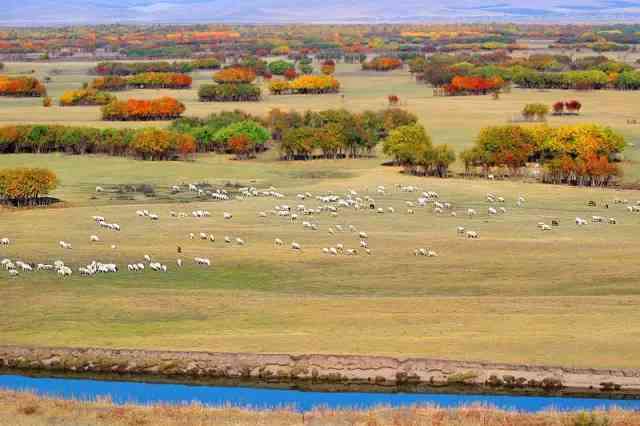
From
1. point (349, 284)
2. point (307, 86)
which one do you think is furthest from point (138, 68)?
point (349, 284)

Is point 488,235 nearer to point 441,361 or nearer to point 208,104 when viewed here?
point 441,361

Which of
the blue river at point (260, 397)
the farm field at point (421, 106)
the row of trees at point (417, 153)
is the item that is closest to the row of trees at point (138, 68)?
the farm field at point (421, 106)

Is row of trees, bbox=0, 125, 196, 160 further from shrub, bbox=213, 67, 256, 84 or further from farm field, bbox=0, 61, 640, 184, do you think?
shrub, bbox=213, 67, 256, 84

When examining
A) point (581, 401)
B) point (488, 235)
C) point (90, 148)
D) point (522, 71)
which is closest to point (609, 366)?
point (581, 401)

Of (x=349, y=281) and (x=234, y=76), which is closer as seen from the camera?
(x=349, y=281)

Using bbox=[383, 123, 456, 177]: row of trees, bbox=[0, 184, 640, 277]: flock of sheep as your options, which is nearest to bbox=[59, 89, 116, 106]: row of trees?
bbox=[383, 123, 456, 177]: row of trees

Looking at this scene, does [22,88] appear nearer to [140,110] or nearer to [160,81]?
[160,81]

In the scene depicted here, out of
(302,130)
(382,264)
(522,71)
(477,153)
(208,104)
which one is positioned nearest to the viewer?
(382,264)
